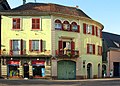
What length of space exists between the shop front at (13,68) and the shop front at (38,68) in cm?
254

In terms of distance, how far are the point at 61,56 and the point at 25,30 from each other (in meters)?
6.75

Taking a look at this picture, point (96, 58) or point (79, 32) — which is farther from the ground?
point (79, 32)

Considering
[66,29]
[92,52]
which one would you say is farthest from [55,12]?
[92,52]

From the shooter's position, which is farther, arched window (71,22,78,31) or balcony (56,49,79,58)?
arched window (71,22,78,31)

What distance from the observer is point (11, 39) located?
172 ft

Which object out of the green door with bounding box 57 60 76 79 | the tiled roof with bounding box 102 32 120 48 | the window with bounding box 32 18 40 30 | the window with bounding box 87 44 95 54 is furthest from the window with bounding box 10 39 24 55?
the tiled roof with bounding box 102 32 120 48

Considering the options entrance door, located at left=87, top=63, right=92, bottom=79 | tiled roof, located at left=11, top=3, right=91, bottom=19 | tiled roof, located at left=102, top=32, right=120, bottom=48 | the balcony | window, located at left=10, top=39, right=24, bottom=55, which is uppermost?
tiled roof, located at left=11, top=3, right=91, bottom=19

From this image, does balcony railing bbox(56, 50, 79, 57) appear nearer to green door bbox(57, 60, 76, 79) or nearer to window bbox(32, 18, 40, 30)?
green door bbox(57, 60, 76, 79)

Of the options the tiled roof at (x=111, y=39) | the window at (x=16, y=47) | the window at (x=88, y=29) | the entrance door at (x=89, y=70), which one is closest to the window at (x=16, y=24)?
the window at (x=16, y=47)

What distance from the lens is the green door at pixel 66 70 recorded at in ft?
177

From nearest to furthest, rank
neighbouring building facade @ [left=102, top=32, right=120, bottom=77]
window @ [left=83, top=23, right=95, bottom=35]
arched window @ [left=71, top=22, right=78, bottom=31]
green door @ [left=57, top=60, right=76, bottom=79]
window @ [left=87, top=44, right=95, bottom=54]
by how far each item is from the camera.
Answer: green door @ [left=57, top=60, right=76, bottom=79]
arched window @ [left=71, top=22, right=78, bottom=31]
window @ [left=83, top=23, right=95, bottom=35]
window @ [left=87, top=44, right=95, bottom=54]
neighbouring building facade @ [left=102, top=32, right=120, bottom=77]

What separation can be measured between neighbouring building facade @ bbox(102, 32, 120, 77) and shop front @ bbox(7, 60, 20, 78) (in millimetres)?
21364

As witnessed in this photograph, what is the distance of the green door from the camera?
53.9 m

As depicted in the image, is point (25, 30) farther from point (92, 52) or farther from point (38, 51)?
point (92, 52)
